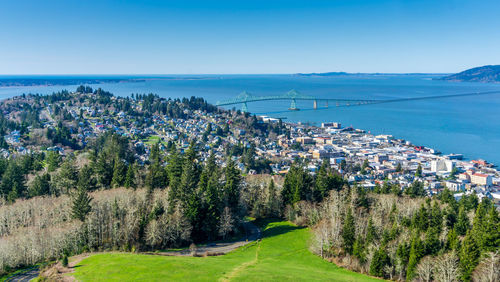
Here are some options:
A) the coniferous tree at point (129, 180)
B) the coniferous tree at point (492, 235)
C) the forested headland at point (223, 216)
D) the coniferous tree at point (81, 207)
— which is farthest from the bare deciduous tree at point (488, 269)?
the coniferous tree at point (129, 180)

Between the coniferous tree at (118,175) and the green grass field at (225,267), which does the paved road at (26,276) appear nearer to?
the green grass field at (225,267)

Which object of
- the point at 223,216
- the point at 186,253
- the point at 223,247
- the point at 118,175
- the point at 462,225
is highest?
the point at 118,175

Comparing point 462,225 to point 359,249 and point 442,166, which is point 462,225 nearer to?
point 359,249

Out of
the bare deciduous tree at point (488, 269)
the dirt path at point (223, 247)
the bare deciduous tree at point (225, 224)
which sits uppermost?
the bare deciduous tree at point (488, 269)

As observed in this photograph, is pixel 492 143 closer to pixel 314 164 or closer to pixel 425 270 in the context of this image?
pixel 314 164

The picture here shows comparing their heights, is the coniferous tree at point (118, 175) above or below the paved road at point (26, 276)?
above

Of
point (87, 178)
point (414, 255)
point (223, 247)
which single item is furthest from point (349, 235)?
point (87, 178)

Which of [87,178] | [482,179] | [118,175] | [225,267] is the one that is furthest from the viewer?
[482,179]
